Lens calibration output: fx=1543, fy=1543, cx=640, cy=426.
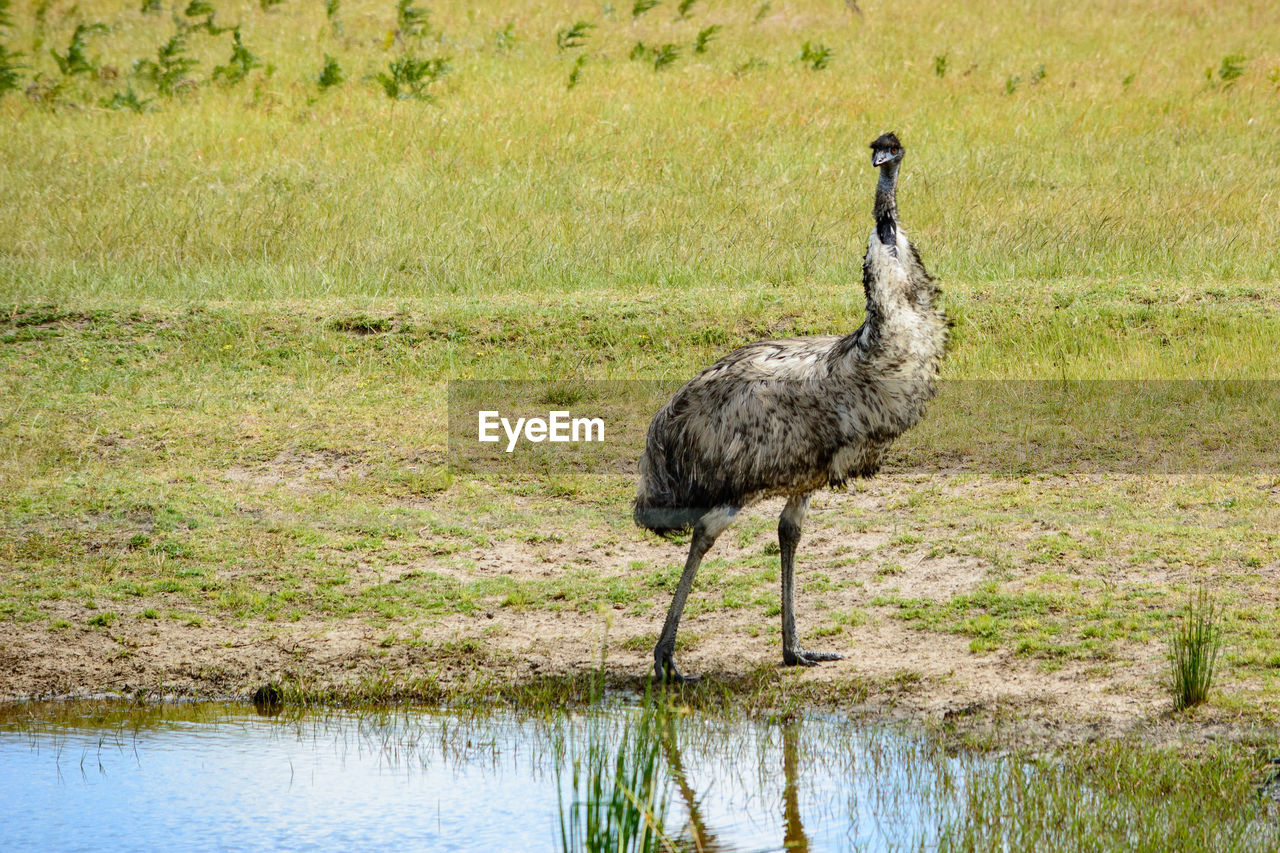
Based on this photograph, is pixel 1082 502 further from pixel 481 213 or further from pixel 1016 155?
pixel 1016 155

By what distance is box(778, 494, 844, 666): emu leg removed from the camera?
7121 millimetres

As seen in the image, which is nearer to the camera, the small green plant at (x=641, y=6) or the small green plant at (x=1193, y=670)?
the small green plant at (x=1193, y=670)

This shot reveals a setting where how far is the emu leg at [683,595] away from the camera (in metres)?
6.91

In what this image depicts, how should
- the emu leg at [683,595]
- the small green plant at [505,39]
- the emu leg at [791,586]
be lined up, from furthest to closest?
the small green plant at [505,39], the emu leg at [791,586], the emu leg at [683,595]

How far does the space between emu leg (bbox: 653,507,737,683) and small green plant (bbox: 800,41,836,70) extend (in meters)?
17.1

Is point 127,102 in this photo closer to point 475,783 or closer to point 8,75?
point 8,75

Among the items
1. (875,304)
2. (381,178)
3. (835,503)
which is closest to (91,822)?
(875,304)

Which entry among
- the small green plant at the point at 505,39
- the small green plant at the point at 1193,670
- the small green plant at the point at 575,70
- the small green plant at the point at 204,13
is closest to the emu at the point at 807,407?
the small green plant at the point at 1193,670

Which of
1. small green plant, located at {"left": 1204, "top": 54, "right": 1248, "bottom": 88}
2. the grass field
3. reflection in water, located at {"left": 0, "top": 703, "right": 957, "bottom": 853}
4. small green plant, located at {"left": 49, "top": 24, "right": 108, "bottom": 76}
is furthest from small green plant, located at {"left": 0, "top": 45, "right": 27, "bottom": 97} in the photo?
small green plant, located at {"left": 1204, "top": 54, "right": 1248, "bottom": 88}

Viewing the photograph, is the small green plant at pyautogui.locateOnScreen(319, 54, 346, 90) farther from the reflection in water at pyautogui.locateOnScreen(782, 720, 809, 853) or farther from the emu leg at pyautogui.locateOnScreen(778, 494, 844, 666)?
the reflection in water at pyautogui.locateOnScreen(782, 720, 809, 853)

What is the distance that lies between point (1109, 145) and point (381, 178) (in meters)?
8.70

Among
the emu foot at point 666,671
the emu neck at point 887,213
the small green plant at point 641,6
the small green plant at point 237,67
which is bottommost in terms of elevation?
the emu foot at point 666,671

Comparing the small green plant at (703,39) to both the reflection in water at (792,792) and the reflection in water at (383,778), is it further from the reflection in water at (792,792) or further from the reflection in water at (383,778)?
the reflection in water at (792,792)

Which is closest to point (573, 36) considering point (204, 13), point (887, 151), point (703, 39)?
point (703, 39)
